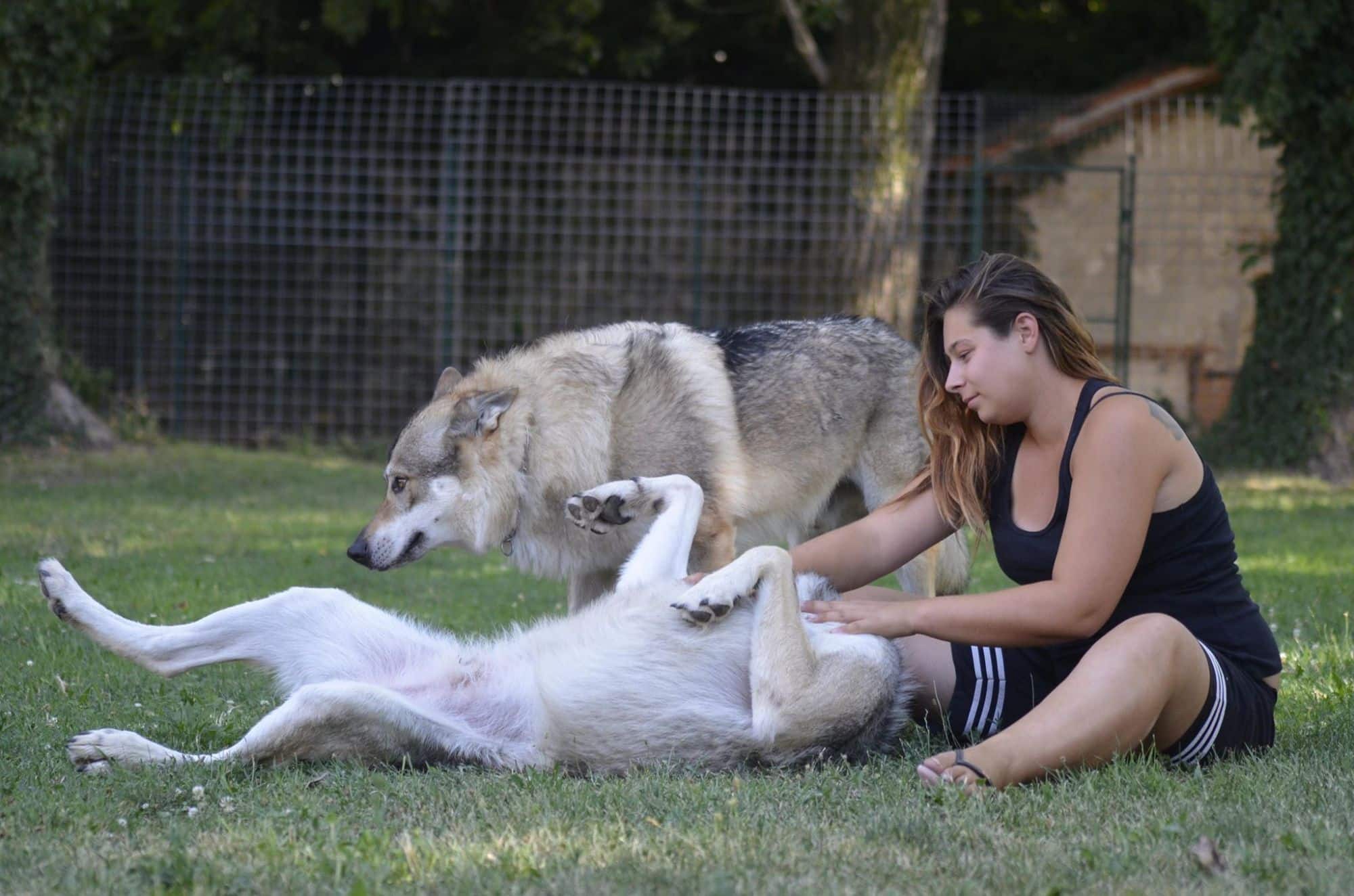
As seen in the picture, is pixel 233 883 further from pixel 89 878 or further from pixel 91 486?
pixel 91 486

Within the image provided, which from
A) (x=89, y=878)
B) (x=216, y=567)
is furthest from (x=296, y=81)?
(x=89, y=878)

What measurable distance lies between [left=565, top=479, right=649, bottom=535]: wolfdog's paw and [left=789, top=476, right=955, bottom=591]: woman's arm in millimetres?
484

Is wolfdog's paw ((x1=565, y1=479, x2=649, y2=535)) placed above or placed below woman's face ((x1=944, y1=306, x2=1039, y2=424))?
below

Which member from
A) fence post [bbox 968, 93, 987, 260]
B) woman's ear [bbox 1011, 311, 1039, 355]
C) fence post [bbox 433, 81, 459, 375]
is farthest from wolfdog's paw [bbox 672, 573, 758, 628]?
fence post [bbox 433, 81, 459, 375]

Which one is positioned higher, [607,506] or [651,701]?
[607,506]

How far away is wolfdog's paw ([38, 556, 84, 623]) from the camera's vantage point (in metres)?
3.68

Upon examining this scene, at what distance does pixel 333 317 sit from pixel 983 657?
10.4 metres

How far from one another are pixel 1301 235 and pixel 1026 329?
30.4 feet

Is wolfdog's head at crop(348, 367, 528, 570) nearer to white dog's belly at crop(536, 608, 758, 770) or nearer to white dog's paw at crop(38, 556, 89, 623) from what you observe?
white dog's paw at crop(38, 556, 89, 623)

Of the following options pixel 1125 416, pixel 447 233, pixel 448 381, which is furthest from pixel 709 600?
pixel 447 233

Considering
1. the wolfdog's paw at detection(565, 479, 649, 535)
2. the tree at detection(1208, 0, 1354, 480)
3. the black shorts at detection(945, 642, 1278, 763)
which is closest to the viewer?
the black shorts at detection(945, 642, 1278, 763)

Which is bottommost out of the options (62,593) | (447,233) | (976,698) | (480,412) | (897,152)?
(976,698)

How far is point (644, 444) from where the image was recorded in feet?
16.3

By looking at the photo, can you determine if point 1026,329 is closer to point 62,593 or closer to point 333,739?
point 333,739
